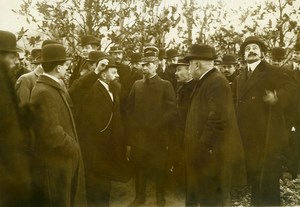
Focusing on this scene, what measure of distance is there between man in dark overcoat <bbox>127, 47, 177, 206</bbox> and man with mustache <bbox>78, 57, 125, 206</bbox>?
13.5 inches

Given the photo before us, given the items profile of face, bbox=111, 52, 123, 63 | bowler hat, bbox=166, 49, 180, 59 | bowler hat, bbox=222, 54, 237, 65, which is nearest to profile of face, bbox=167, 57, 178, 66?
bowler hat, bbox=166, 49, 180, 59

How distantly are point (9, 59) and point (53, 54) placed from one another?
0.38 meters

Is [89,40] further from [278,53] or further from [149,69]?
[278,53]

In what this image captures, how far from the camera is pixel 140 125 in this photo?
15.5 feet

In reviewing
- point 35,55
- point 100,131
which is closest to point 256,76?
point 100,131

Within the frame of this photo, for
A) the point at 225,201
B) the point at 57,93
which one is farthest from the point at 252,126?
the point at 57,93

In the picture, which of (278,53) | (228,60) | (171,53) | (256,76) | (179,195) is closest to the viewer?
(256,76)

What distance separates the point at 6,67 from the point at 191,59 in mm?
1784

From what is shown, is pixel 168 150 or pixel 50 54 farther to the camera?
pixel 168 150

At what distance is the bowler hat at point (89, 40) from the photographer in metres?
4.64

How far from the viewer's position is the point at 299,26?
15.3 feet

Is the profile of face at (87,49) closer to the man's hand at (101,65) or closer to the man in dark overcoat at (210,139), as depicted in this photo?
the man's hand at (101,65)

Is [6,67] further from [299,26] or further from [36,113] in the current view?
[299,26]

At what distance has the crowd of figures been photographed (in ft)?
12.5
